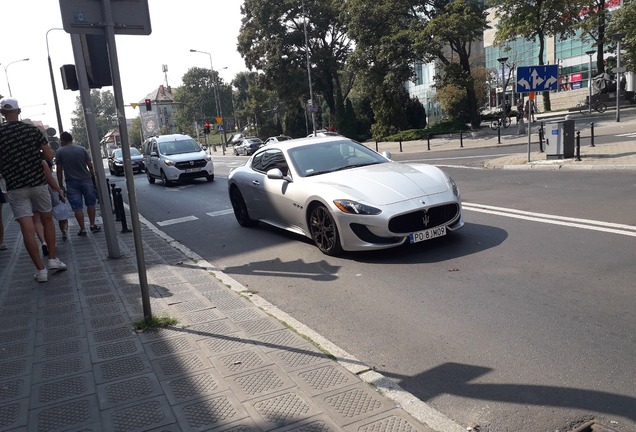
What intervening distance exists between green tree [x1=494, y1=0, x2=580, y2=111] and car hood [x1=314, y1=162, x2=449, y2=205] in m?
33.0

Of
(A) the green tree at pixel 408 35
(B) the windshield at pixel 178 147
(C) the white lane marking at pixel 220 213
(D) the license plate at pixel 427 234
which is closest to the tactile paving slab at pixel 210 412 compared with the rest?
(D) the license plate at pixel 427 234

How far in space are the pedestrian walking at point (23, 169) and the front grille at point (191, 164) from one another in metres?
13.0

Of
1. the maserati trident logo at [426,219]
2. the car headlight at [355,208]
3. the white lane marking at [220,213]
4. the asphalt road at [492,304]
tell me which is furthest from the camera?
the white lane marking at [220,213]

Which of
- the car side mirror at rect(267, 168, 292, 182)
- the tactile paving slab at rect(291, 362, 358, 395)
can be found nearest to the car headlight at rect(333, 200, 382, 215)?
the car side mirror at rect(267, 168, 292, 182)

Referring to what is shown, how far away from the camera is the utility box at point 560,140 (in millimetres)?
15102

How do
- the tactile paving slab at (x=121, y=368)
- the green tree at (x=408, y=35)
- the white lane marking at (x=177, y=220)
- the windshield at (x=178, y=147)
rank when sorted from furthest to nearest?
the green tree at (x=408, y=35) → the windshield at (x=178, y=147) → the white lane marking at (x=177, y=220) → the tactile paving slab at (x=121, y=368)

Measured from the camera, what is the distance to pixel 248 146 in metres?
49.2

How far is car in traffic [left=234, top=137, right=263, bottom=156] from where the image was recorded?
4886cm

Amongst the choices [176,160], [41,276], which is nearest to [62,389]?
[41,276]

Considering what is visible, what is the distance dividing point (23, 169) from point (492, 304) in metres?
5.24

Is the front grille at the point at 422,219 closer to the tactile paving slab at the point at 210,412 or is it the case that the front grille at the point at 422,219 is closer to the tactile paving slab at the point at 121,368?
the tactile paving slab at the point at 121,368

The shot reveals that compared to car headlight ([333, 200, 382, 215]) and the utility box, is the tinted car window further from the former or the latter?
the utility box

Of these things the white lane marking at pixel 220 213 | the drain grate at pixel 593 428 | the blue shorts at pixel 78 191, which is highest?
the blue shorts at pixel 78 191

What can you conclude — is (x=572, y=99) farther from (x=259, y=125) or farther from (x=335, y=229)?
(x=335, y=229)
